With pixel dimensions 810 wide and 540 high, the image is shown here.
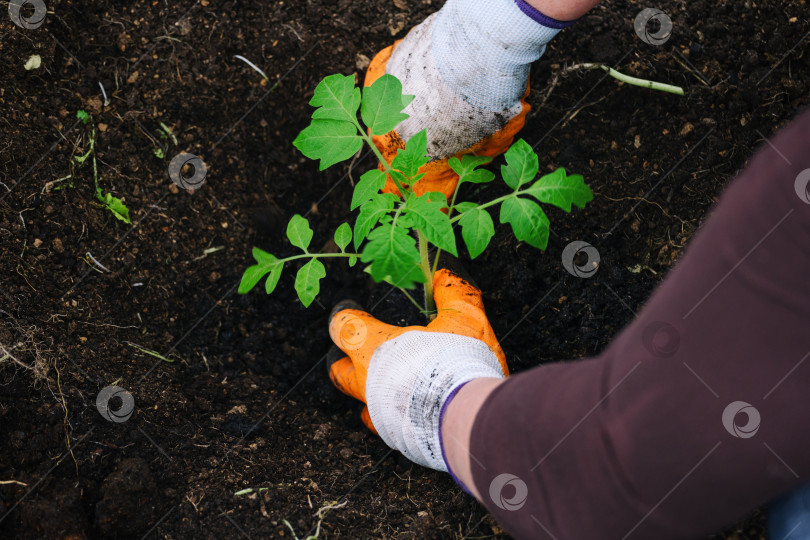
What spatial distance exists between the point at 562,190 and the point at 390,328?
0.77 metres

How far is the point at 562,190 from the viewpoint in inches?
54.6

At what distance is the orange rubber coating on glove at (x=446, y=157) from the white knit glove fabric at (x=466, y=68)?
0.04 metres

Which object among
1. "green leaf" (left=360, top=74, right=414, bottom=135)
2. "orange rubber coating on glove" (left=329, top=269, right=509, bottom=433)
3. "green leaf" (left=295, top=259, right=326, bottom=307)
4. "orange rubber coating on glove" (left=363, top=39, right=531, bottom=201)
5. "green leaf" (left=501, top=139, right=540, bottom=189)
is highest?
"green leaf" (left=501, top=139, right=540, bottom=189)

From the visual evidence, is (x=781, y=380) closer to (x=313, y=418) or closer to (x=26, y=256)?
(x=313, y=418)

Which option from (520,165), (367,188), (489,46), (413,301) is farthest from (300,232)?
(489,46)

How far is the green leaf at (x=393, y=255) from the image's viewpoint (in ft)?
4.14

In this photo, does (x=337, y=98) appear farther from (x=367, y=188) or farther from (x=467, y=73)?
(x=467, y=73)

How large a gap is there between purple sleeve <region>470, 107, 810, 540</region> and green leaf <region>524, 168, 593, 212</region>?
45cm

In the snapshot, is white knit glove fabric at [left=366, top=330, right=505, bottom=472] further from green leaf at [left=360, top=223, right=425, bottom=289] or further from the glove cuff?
the glove cuff

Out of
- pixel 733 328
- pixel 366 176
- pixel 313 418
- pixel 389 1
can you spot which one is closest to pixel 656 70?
pixel 389 1

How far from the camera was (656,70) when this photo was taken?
1.98m

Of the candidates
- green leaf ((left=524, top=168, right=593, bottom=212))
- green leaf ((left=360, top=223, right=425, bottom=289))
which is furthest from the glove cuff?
green leaf ((left=360, top=223, right=425, bottom=289))

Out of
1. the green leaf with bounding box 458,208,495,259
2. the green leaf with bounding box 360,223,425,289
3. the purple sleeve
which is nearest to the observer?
the purple sleeve

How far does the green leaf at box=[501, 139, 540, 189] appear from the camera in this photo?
145cm
